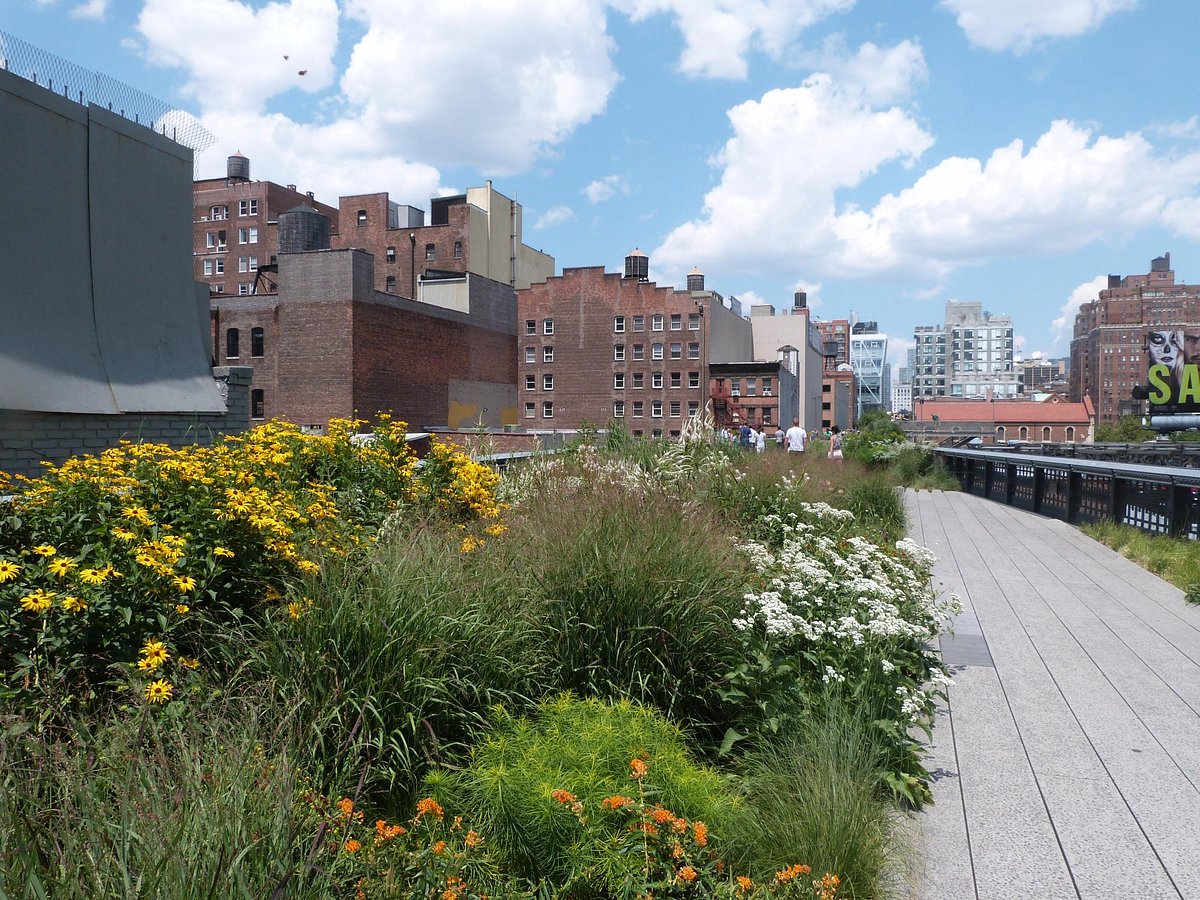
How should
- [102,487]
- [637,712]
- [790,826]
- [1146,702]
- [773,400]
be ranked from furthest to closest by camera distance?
[773,400], [1146,702], [102,487], [637,712], [790,826]

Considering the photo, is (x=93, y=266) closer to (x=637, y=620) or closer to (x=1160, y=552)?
(x=637, y=620)

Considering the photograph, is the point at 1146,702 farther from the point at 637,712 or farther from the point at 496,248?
the point at 496,248

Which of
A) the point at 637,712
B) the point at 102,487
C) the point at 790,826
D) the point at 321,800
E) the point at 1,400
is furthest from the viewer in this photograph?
the point at 1,400

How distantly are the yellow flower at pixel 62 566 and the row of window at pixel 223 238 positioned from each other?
270 ft

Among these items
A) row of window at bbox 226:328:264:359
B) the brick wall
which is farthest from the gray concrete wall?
row of window at bbox 226:328:264:359

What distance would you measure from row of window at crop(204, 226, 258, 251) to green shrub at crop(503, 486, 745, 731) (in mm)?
82427

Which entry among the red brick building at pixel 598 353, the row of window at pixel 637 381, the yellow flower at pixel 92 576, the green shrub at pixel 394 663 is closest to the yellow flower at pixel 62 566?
the yellow flower at pixel 92 576

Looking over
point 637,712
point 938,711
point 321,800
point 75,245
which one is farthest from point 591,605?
point 75,245

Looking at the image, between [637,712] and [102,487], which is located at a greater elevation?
[102,487]

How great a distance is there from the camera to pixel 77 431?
1397cm

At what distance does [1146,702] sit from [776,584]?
259 centimetres

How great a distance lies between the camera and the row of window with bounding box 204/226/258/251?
78.5 meters

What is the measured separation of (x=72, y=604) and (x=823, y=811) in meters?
3.09

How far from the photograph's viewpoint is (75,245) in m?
14.2
